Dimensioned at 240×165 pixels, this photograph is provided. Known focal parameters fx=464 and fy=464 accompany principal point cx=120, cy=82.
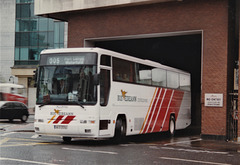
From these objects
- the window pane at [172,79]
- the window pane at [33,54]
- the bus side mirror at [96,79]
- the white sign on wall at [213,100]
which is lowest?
the white sign on wall at [213,100]

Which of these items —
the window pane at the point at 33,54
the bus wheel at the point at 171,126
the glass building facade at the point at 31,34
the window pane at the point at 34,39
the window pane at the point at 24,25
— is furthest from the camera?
the window pane at the point at 24,25

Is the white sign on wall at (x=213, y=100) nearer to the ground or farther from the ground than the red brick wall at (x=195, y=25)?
nearer to the ground

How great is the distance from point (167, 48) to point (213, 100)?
9.30 metres

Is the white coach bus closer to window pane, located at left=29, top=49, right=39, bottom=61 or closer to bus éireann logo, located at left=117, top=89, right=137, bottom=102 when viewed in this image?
bus éireann logo, located at left=117, top=89, right=137, bottom=102

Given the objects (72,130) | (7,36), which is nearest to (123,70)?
(72,130)

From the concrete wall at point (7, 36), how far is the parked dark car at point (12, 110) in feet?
103

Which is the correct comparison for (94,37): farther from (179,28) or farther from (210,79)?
(210,79)

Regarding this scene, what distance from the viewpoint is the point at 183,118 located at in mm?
24984

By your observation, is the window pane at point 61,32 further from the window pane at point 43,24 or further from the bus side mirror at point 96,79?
the bus side mirror at point 96,79

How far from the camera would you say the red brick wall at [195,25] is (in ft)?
65.9

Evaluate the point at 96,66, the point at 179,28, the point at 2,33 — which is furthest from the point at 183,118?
the point at 2,33

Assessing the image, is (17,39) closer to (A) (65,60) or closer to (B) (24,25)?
(B) (24,25)

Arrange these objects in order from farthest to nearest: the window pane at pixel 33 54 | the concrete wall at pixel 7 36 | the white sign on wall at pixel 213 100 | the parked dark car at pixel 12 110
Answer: the concrete wall at pixel 7 36 → the window pane at pixel 33 54 → the parked dark car at pixel 12 110 → the white sign on wall at pixel 213 100

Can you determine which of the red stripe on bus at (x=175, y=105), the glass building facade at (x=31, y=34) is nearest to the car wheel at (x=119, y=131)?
the red stripe on bus at (x=175, y=105)
